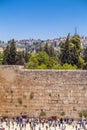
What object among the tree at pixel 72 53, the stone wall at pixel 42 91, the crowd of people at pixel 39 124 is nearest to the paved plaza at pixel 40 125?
the crowd of people at pixel 39 124

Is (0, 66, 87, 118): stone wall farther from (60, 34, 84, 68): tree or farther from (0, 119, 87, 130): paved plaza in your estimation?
(60, 34, 84, 68): tree

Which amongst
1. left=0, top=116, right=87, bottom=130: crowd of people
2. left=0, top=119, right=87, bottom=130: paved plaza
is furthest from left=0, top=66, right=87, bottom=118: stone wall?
left=0, top=119, right=87, bottom=130: paved plaza

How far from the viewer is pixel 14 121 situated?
2291cm

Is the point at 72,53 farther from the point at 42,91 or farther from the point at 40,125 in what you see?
the point at 40,125

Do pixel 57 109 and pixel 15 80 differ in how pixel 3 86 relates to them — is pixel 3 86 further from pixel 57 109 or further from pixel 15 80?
pixel 57 109

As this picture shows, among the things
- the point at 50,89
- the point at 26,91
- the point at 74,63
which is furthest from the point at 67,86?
the point at 74,63

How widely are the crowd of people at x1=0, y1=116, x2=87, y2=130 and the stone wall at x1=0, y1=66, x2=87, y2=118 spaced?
1.27 feet

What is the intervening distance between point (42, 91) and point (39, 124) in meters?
1.91

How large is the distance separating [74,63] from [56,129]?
21.0 m

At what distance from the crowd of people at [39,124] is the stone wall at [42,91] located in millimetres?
386

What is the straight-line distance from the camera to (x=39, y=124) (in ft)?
73.5

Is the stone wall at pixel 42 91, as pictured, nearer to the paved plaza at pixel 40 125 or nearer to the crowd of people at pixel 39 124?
the crowd of people at pixel 39 124

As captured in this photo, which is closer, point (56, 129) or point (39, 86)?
point (56, 129)

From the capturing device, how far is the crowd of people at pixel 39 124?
21.6 meters
